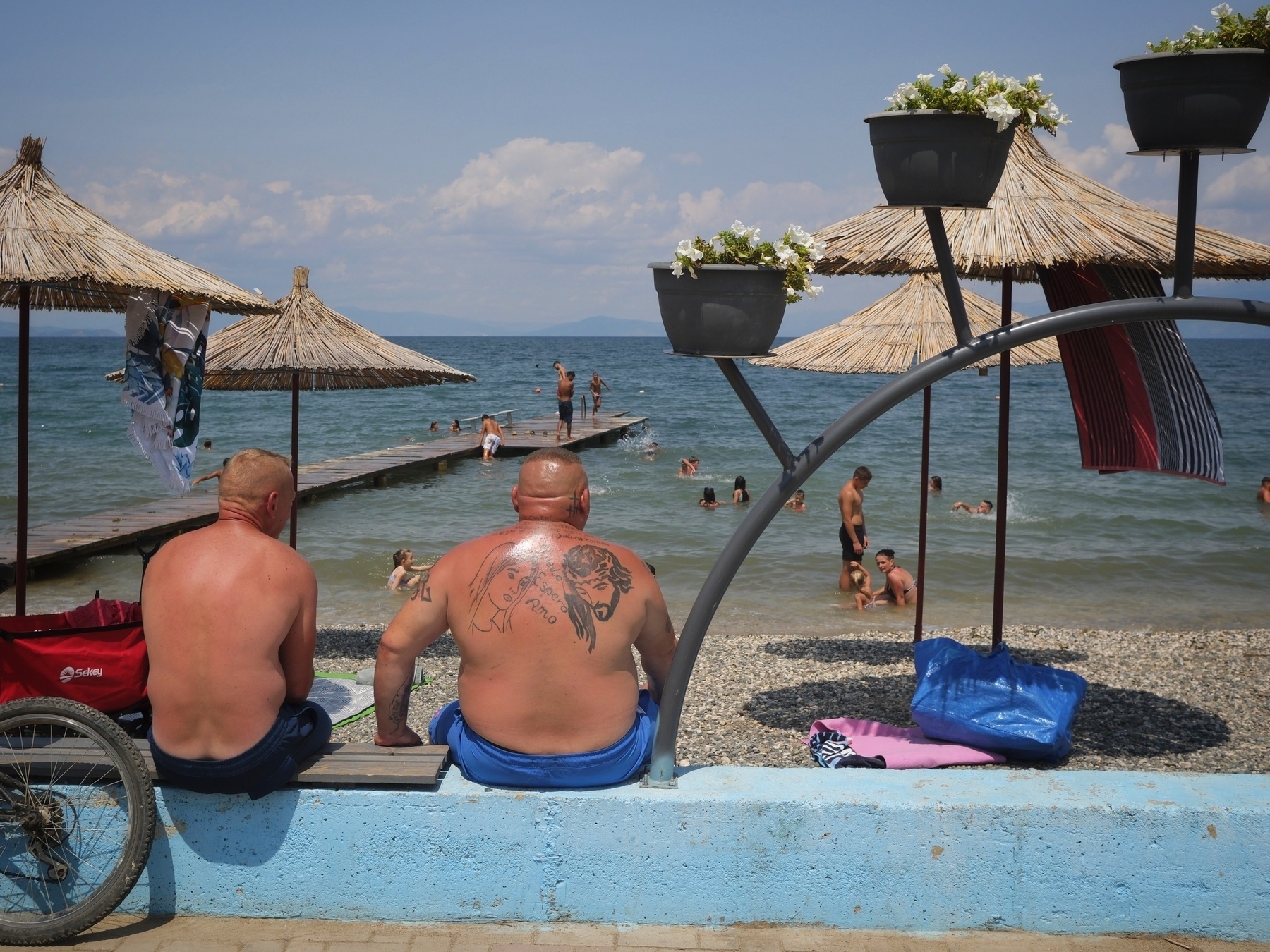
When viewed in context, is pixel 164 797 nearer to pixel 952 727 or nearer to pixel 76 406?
pixel 952 727

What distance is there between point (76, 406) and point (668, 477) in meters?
27.7

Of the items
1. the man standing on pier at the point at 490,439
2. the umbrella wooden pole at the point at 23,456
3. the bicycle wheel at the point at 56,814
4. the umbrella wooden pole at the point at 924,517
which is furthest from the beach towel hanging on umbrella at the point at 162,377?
the man standing on pier at the point at 490,439

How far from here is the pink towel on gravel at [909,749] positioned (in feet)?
16.3

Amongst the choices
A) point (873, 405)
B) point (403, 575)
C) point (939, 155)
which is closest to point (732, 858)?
point (873, 405)

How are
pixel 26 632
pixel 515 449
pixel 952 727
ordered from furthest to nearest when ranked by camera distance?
1. pixel 515 449
2. pixel 952 727
3. pixel 26 632

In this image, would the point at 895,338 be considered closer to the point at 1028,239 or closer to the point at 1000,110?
the point at 1028,239

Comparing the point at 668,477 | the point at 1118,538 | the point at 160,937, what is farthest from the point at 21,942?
the point at 668,477

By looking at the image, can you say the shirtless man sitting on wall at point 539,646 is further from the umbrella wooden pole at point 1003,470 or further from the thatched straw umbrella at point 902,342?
the thatched straw umbrella at point 902,342

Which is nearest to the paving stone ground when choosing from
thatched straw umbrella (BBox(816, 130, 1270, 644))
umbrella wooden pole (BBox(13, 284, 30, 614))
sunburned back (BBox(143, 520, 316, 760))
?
sunburned back (BBox(143, 520, 316, 760))

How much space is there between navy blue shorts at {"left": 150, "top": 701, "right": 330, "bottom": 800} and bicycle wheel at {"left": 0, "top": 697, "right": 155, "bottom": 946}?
0.09 metres

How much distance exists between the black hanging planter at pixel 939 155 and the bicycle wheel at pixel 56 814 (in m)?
2.74

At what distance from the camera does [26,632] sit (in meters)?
3.61

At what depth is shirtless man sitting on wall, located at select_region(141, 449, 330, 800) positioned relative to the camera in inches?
116

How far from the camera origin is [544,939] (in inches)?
119
